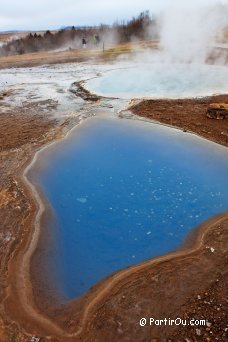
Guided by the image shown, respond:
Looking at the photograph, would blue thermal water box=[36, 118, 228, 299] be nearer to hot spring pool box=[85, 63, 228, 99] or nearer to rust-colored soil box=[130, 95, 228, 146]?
rust-colored soil box=[130, 95, 228, 146]

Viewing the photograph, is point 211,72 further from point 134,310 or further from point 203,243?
point 134,310

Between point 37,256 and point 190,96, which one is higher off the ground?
point 190,96

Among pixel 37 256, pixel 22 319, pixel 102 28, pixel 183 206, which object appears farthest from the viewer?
pixel 102 28

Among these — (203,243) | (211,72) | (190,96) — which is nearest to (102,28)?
(211,72)

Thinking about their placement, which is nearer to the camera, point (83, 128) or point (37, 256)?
point (37, 256)

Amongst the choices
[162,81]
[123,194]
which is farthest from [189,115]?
[162,81]
